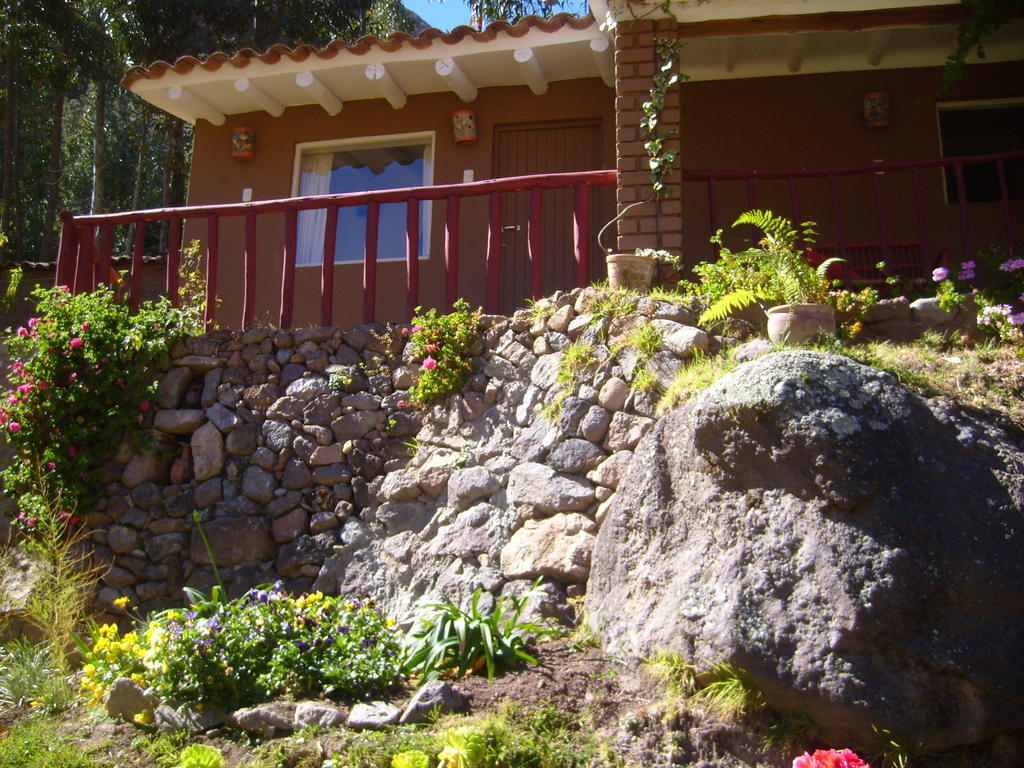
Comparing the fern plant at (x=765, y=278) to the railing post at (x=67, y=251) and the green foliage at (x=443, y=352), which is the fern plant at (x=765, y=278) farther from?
the railing post at (x=67, y=251)


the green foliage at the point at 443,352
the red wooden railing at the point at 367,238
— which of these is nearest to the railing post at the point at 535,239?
the red wooden railing at the point at 367,238

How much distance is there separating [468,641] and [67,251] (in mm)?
5152

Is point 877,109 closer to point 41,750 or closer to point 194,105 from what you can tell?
point 194,105

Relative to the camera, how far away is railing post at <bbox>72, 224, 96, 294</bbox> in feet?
24.3

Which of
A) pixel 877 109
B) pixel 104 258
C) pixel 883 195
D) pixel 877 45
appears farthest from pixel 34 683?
pixel 877 45

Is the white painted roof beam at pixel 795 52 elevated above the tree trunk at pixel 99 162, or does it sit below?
below

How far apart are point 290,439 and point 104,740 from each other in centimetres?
249

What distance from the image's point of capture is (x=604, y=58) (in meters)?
8.11

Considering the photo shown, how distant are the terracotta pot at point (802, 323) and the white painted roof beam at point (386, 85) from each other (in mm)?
4751

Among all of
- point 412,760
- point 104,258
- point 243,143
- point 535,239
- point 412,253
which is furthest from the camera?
point 243,143

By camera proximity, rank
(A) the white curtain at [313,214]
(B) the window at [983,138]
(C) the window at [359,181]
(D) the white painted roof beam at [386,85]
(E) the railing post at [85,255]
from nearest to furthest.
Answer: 1. (E) the railing post at [85,255]
2. (D) the white painted roof beam at [386,85]
3. (B) the window at [983,138]
4. (C) the window at [359,181]
5. (A) the white curtain at [313,214]

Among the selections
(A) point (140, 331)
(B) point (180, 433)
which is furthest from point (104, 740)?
(A) point (140, 331)

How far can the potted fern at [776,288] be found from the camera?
5.00 meters

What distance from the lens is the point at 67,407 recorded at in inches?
252
